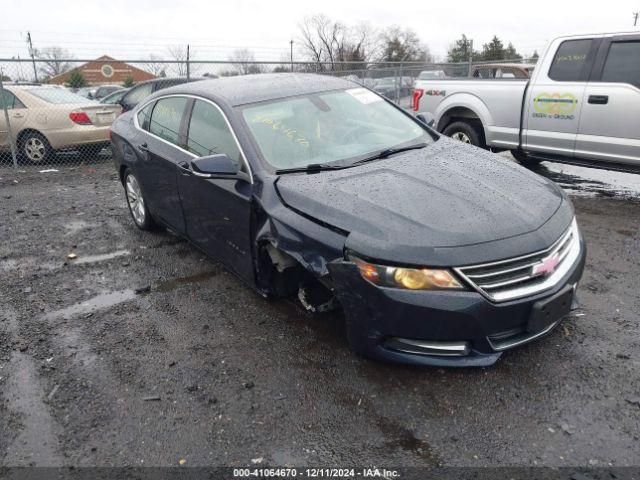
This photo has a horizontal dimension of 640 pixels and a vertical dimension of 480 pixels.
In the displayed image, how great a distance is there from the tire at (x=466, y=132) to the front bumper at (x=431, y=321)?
17.2 ft

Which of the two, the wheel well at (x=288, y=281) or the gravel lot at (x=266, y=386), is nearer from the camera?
the gravel lot at (x=266, y=386)

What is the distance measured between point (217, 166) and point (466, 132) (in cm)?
539

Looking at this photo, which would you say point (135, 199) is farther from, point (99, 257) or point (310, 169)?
point (310, 169)

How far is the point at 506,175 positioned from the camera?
339 cm

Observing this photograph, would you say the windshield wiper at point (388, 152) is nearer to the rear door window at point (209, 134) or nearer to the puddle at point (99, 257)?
the rear door window at point (209, 134)

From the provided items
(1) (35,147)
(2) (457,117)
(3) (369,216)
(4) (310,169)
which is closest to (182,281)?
(4) (310,169)

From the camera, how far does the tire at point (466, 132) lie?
7750 mm

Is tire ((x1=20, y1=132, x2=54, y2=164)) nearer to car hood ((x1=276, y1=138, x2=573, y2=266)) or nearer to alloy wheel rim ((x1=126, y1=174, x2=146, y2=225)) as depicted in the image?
alloy wheel rim ((x1=126, y1=174, x2=146, y2=225))

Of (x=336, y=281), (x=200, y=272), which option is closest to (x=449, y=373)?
(x=336, y=281)

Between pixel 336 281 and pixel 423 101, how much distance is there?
20.6ft

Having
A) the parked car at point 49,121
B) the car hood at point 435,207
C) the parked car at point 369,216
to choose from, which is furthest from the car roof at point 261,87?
the parked car at point 49,121

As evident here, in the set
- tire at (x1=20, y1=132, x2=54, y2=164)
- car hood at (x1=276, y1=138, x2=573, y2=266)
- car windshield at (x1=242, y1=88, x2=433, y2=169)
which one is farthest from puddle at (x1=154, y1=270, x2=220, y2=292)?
tire at (x1=20, y1=132, x2=54, y2=164)

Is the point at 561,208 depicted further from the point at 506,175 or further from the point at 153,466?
the point at 153,466

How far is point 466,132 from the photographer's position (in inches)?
311
